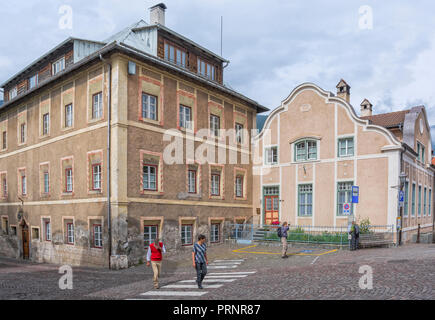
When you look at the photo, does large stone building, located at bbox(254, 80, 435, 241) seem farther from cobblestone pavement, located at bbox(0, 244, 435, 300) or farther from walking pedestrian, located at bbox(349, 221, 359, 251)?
cobblestone pavement, located at bbox(0, 244, 435, 300)

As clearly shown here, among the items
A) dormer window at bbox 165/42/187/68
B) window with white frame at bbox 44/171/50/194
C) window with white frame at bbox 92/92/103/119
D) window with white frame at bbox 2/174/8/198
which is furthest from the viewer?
window with white frame at bbox 2/174/8/198

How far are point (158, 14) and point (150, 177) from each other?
10552 millimetres

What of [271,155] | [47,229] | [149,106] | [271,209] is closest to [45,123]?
[47,229]

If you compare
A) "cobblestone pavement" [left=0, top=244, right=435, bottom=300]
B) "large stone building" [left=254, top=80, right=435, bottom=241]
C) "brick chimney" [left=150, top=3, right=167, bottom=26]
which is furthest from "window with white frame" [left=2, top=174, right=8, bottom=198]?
"large stone building" [left=254, top=80, right=435, bottom=241]

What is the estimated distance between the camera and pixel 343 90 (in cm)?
3145

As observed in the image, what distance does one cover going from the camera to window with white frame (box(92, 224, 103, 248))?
18672 millimetres

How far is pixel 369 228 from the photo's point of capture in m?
21.9

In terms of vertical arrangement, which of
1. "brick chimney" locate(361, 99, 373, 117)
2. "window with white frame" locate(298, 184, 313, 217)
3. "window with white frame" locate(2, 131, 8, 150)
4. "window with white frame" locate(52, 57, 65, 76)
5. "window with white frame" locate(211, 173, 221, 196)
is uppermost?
"window with white frame" locate(52, 57, 65, 76)

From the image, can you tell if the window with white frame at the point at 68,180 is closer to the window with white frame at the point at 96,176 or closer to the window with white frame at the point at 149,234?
the window with white frame at the point at 96,176

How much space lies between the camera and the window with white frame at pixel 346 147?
2350 centimetres

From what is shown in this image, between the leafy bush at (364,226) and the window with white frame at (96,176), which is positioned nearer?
the window with white frame at (96,176)

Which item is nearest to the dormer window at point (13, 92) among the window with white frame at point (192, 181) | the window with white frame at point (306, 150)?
the window with white frame at point (192, 181)

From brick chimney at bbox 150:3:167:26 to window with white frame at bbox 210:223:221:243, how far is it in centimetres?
1285

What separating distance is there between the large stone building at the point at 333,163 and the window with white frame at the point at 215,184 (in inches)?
150
